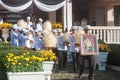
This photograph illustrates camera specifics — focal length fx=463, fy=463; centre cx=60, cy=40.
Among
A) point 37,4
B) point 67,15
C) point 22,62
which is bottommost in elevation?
point 22,62

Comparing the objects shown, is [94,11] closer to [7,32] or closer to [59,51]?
[7,32]

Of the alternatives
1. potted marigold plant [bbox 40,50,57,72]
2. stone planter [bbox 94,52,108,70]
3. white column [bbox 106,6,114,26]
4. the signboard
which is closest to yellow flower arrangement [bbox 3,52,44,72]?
potted marigold plant [bbox 40,50,57,72]

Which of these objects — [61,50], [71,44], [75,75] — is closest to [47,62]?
[75,75]

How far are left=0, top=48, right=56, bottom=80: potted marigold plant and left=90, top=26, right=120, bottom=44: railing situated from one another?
12439 millimetres

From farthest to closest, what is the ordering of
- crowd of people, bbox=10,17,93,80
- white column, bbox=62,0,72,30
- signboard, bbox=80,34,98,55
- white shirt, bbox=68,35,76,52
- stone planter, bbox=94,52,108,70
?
white column, bbox=62,0,72,30 < stone planter, bbox=94,52,108,70 < white shirt, bbox=68,35,76,52 < crowd of people, bbox=10,17,93,80 < signboard, bbox=80,34,98,55

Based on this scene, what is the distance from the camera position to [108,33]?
25609mm

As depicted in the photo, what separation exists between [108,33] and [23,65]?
13209 mm

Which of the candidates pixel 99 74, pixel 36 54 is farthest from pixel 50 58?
pixel 99 74

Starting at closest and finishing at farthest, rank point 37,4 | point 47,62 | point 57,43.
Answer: point 47,62
point 57,43
point 37,4

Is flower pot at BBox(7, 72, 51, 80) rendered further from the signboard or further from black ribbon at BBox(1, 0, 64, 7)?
black ribbon at BBox(1, 0, 64, 7)

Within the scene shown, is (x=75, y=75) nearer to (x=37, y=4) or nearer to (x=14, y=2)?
(x=37, y=4)

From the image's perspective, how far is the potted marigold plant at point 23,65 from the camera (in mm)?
12672

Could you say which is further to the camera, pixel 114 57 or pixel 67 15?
pixel 67 15

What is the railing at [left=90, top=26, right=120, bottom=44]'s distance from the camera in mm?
25500
